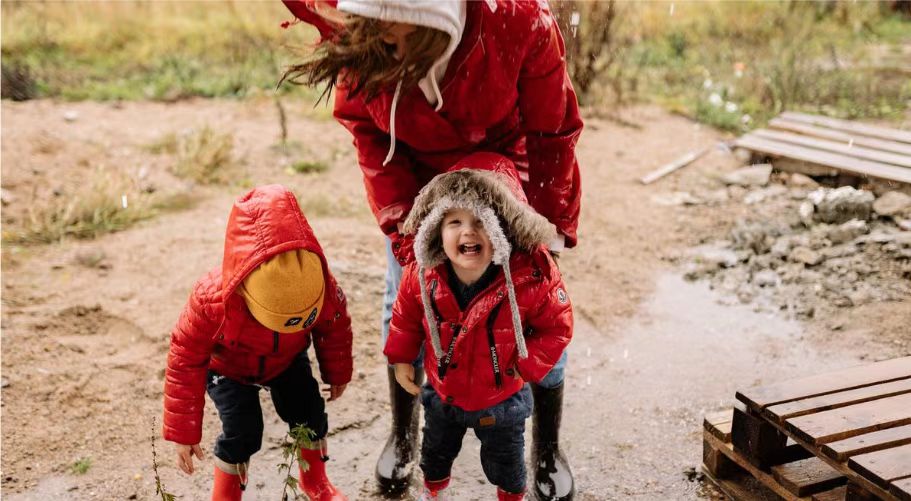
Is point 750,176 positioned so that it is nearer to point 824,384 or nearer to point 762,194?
point 762,194

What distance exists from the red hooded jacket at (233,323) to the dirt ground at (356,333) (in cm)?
64

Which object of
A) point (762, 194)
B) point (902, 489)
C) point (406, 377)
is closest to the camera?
point (902, 489)

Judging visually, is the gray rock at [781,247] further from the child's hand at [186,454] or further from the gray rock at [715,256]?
the child's hand at [186,454]

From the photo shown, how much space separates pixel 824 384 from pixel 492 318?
1265 mm

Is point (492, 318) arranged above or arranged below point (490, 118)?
below

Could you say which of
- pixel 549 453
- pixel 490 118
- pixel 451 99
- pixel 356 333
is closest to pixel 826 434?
pixel 549 453

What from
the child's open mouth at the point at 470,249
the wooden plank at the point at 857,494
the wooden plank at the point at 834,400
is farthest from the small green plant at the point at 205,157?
the wooden plank at the point at 857,494

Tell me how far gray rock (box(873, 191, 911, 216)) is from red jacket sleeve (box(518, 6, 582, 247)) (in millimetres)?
3270

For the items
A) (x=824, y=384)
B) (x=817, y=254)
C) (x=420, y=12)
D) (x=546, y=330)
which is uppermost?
(x=420, y=12)

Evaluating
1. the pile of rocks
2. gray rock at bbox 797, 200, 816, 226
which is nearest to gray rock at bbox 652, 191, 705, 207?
the pile of rocks

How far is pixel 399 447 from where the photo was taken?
2848mm

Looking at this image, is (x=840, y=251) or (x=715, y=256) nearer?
(x=840, y=251)

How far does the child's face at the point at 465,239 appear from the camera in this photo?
2.10 m

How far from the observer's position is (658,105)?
8.00 meters
